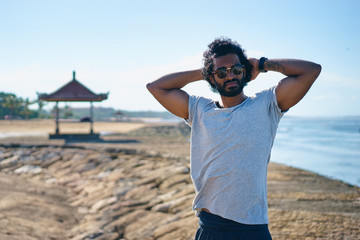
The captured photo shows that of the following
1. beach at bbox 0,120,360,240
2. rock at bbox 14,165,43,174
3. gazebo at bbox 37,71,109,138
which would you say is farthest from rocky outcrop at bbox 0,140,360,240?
gazebo at bbox 37,71,109,138

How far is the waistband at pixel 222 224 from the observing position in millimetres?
1471

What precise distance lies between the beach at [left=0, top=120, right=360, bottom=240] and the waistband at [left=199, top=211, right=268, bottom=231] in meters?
1.54

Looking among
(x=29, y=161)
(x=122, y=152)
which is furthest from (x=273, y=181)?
(x=29, y=161)

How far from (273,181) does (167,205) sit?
1628 mm

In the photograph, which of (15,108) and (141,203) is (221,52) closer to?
(141,203)

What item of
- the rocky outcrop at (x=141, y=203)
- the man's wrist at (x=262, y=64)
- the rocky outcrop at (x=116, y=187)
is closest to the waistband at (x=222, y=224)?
the man's wrist at (x=262, y=64)

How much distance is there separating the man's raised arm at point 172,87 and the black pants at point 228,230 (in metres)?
0.60

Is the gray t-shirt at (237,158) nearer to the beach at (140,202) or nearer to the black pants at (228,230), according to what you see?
the black pants at (228,230)

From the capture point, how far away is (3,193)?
5.43 metres

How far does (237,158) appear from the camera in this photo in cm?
150

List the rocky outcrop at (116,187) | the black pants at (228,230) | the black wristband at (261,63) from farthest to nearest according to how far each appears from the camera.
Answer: the rocky outcrop at (116,187)
the black wristband at (261,63)
the black pants at (228,230)

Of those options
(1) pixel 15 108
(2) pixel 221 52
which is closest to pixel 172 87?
(2) pixel 221 52

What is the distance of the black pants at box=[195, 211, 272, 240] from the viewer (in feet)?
4.80

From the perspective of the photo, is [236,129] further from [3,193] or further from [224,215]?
[3,193]
